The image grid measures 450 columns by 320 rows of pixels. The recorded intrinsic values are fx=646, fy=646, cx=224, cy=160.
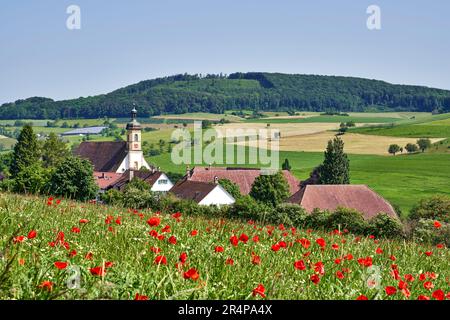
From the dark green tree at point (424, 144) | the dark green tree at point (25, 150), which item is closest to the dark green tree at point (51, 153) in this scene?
the dark green tree at point (25, 150)

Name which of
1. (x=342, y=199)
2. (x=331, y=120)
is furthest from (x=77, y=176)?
(x=331, y=120)

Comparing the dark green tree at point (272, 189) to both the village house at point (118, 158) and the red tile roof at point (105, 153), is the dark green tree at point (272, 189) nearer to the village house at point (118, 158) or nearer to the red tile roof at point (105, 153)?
the village house at point (118, 158)

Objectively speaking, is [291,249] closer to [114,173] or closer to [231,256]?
[231,256]

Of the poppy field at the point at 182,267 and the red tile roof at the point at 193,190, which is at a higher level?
the poppy field at the point at 182,267

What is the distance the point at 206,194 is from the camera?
68.7 metres

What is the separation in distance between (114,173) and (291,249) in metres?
99.5

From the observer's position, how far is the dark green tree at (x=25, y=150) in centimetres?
8800

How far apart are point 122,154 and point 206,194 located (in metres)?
47.7

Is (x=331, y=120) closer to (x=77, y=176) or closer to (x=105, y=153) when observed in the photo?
(x=105, y=153)

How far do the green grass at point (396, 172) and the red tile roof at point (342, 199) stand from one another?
1060 cm

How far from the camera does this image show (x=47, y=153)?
97875 mm

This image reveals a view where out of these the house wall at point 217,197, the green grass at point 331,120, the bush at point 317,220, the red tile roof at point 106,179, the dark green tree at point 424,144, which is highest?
the green grass at point 331,120

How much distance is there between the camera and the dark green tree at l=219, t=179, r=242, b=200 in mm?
77562
